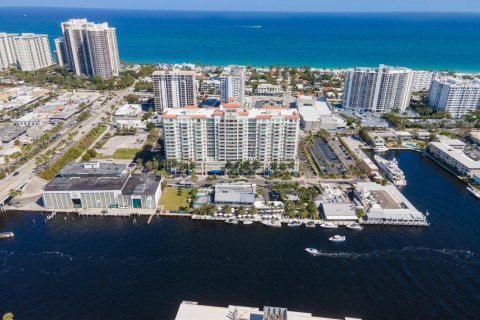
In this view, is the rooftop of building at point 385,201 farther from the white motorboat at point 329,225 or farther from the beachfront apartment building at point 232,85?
the beachfront apartment building at point 232,85

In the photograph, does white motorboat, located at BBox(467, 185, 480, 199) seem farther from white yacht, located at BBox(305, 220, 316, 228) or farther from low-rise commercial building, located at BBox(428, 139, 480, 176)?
white yacht, located at BBox(305, 220, 316, 228)

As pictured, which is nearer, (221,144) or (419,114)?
(221,144)

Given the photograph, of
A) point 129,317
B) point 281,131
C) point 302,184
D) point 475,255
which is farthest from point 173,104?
point 475,255

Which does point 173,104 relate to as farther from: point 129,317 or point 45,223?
point 129,317

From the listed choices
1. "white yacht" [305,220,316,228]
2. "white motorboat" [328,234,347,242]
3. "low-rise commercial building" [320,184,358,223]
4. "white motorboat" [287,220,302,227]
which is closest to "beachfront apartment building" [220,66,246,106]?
"low-rise commercial building" [320,184,358,223]

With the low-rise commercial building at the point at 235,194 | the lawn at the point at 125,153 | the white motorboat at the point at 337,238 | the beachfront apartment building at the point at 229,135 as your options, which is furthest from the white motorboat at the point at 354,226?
the lawn at the point at 125,153

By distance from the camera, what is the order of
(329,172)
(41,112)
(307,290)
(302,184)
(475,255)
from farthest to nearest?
(41,112)
(329,172)
(302,184)
(475,255)
(307,290)

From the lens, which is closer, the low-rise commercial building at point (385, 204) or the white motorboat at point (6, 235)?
the white motorboat at point (6, 235)
